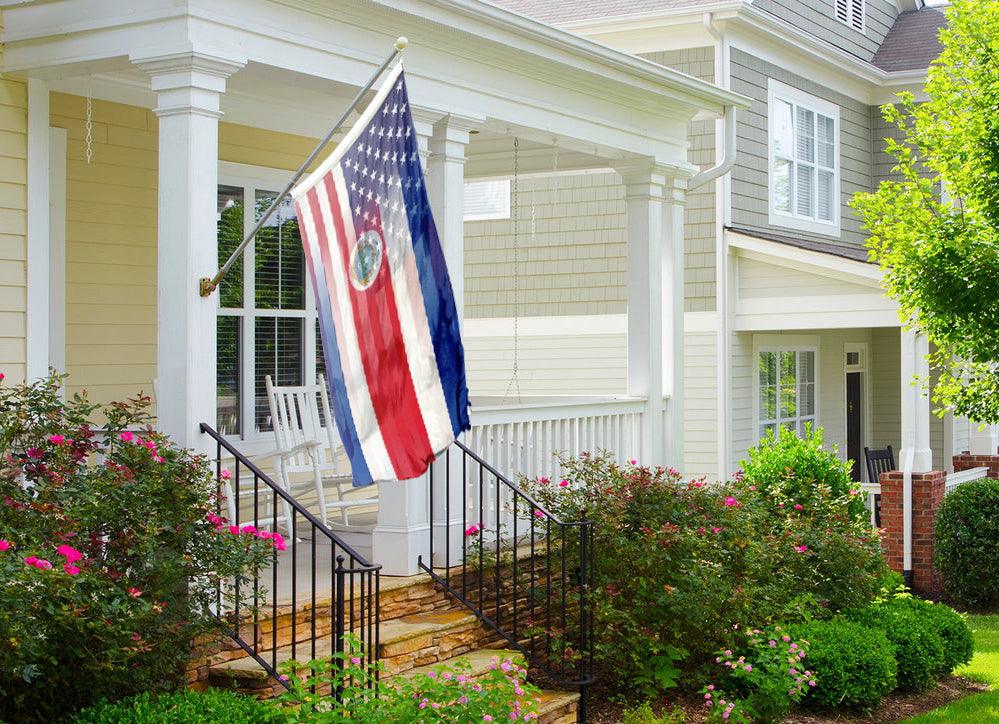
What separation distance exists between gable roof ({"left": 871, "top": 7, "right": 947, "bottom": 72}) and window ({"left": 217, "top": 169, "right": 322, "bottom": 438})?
430 inches

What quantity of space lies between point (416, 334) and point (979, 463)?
1114 cm

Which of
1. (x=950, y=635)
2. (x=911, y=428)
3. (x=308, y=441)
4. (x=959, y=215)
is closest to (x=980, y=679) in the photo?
(x=950, y=635)

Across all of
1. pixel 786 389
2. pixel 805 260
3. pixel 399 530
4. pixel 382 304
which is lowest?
pixel 399 530

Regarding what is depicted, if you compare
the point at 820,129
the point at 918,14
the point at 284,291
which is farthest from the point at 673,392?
the point at 918,14

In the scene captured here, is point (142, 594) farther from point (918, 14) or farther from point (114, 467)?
point (918, 14)

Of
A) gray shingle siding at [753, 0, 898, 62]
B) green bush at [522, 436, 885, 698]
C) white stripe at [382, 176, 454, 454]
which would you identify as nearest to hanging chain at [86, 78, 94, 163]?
white stripe at [382, 176, 454, 454]

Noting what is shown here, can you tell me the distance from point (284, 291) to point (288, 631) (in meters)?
3.81

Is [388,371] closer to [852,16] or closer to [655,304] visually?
[655,304]

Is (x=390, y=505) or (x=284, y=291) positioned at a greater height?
(x=284, y=291)

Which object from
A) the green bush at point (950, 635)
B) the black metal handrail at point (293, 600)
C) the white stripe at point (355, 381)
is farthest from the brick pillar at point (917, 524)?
the white stripe at point (355, 381)

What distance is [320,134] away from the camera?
10055 millimetres

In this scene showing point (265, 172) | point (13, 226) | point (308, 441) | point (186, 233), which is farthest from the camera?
point (265, 172)

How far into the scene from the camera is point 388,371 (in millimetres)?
5324

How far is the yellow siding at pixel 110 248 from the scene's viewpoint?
8211mm
